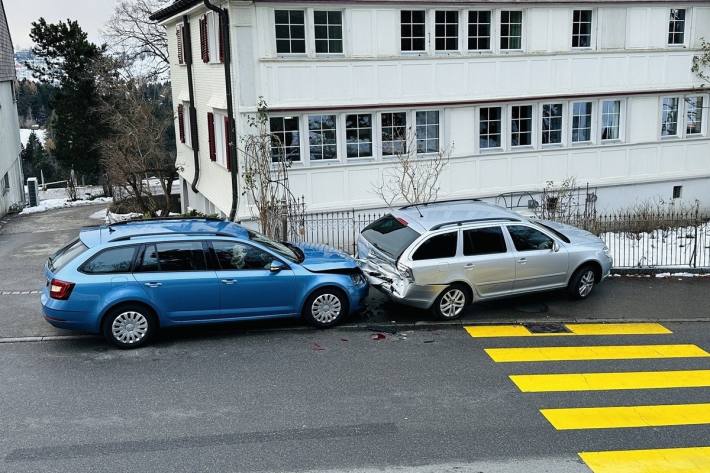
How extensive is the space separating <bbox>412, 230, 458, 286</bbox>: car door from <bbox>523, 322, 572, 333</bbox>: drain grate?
1566 mm

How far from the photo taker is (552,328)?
11922 mm

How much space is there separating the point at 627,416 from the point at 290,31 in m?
11.7

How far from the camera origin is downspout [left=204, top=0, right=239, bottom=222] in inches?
654

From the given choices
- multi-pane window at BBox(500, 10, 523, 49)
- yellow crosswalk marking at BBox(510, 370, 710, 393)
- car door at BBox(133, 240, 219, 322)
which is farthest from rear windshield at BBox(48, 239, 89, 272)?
multi-pane window at BBox(500, 10, 523, 49)

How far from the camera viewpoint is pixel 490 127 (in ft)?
64.0

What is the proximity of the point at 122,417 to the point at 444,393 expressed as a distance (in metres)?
3.78

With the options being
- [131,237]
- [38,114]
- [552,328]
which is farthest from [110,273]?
[38,114]

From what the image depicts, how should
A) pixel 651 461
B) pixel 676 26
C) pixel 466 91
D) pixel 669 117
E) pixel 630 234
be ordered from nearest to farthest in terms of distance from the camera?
pixel 651 461, pixel 630 234, pixel 466 91, pixel 676 26, pixel 669 117

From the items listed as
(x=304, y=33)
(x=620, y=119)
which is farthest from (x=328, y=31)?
(x=620, y=119)

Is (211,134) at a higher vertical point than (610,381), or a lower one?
higher

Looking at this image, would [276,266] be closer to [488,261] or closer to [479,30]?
[488,261]

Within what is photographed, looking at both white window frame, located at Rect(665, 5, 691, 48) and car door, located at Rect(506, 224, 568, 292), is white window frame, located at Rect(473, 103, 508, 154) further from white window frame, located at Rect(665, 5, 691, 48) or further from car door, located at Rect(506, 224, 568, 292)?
car door, located at Rect(506, 224, 568, 292)

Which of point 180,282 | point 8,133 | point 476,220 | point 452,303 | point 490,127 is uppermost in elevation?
point 8,133

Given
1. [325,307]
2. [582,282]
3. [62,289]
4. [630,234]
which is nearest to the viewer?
[62,289]
